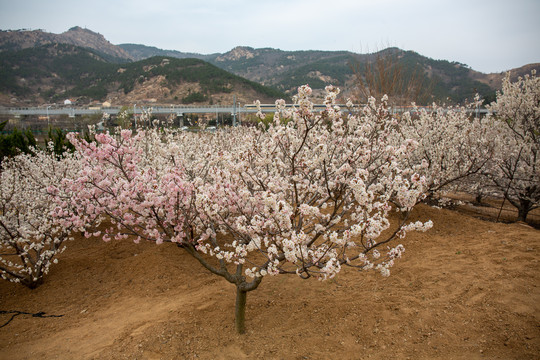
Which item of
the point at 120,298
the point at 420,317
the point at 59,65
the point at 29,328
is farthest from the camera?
the point at 59,65

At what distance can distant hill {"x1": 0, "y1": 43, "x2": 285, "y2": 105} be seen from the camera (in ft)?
266

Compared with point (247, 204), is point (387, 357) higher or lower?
lower

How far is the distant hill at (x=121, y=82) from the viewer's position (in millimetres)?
81000

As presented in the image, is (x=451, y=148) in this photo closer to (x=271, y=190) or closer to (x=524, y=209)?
(x=524, y=209)

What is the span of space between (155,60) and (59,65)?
131 feet

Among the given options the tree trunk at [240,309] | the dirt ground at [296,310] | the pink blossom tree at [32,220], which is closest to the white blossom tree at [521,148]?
the dirt ground at [296,310]

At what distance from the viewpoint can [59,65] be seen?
10581 centimetres

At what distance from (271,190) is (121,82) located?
10261cm

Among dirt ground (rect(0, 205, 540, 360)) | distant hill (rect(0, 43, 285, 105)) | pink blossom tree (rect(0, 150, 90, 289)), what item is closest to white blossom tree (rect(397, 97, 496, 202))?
dirt ground (rect(0, 205, 540, 360))

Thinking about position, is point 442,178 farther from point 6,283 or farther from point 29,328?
point 6,283

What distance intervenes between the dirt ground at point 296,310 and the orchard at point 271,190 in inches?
17.3

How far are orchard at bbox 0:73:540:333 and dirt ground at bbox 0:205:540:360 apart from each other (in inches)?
17.3

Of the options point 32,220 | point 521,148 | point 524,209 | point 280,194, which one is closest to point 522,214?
point 524,209

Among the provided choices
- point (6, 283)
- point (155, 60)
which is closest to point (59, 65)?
point (155, 60)
